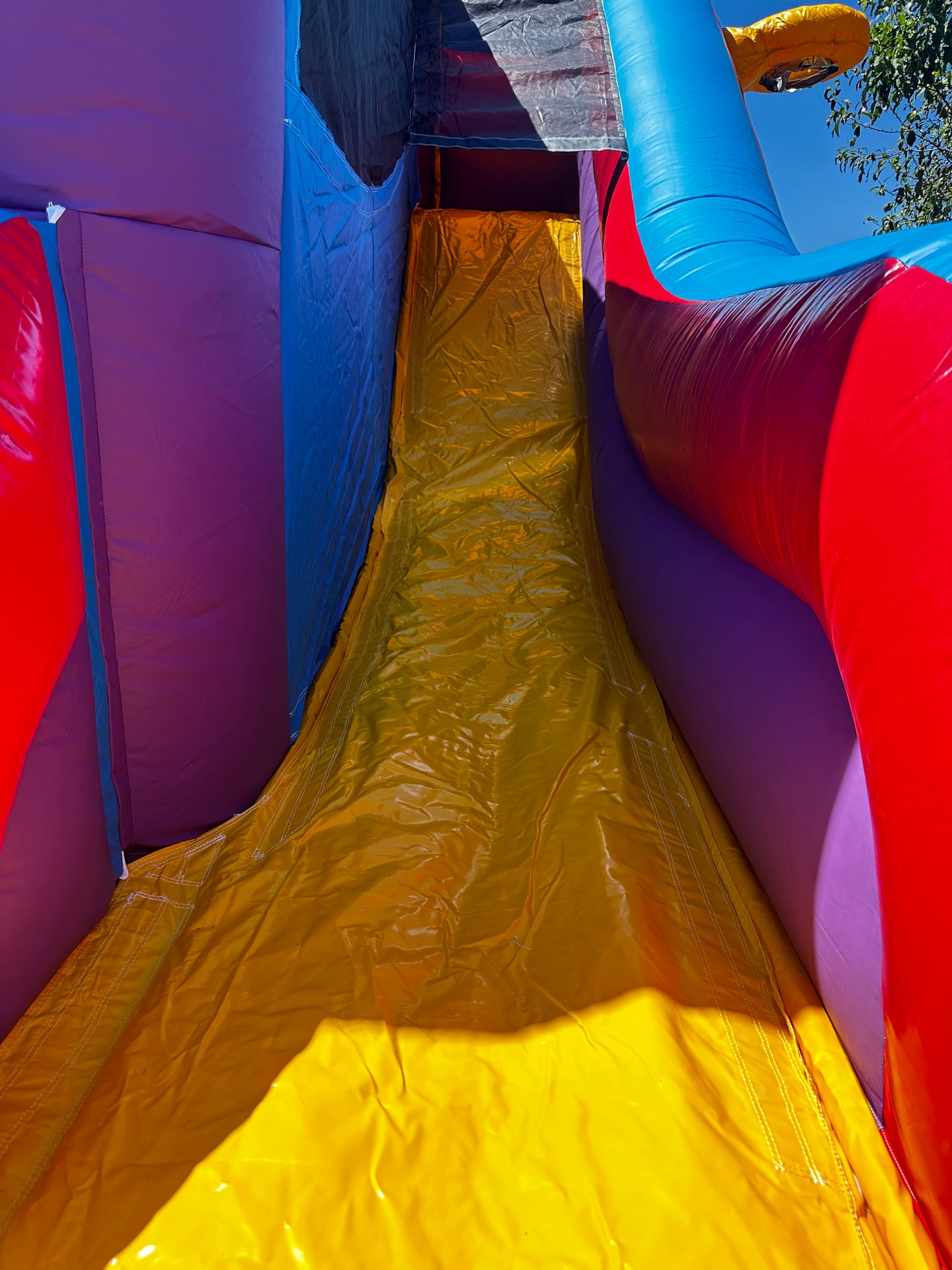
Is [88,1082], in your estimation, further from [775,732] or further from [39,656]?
[775,732]

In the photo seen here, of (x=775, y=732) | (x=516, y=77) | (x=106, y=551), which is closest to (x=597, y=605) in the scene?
(x=775, y=732)

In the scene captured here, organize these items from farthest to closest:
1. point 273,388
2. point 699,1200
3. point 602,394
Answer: point 602,394 → point 273,388 → point 699,1200

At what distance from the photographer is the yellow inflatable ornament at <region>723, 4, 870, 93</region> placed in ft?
8.95

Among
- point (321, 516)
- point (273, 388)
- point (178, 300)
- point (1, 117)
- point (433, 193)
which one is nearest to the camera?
point (1, 117)

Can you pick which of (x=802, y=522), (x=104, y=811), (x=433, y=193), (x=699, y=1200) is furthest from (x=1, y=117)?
(x=433, y=193)

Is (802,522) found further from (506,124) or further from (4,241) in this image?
(506,124)

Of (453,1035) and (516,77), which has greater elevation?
(516,77)

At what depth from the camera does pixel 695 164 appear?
1.83 metres

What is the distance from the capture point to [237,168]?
1.05 metres

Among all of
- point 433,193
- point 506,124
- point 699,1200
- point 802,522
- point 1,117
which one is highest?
point 433,193

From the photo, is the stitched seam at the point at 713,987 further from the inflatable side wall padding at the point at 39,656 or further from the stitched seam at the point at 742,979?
the inflatable side wall padding at the point at 39,656

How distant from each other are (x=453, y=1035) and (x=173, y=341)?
85 centimetres

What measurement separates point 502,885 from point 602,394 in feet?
4.52

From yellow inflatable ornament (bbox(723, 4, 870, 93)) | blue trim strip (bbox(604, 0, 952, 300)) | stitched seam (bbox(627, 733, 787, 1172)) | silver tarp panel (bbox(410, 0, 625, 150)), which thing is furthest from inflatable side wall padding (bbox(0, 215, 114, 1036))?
yellow inflatable ornament (bbox(723, 4, 870, 93))
